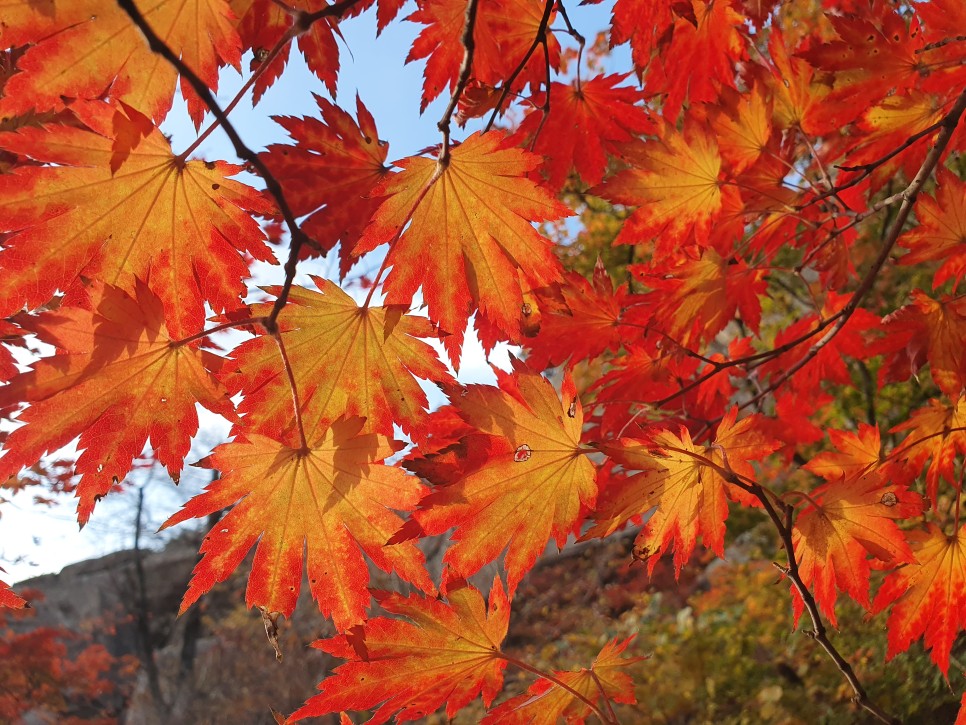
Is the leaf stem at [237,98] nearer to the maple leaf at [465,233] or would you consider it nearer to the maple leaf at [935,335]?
the maple leaf at [465,233]

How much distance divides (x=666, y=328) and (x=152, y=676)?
9.31 m

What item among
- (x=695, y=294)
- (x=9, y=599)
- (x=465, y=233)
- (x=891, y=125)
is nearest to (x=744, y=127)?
(x=891, y=125)

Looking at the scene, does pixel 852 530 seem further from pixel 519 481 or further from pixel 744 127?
pixel 744 127

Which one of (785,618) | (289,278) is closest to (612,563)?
(785,618)

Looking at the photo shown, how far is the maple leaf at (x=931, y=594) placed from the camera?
3.59ft

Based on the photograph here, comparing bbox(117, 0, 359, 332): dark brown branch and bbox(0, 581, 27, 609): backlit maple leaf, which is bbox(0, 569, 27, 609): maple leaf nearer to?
bbox(0, 581, 27, 609): backlit maple leaf

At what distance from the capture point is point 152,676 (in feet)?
27.0

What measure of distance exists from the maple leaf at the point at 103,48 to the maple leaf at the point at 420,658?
0.72m

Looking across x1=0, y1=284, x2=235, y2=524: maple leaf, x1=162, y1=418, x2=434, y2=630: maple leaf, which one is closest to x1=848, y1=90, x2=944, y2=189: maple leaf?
x1=162, y1=418, x2=434, y2=630: maple leaf

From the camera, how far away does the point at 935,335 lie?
3.84 feet

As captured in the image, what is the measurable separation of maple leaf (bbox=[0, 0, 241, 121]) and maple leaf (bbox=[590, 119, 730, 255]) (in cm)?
64

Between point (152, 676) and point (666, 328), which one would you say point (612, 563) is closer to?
point (152, 676)

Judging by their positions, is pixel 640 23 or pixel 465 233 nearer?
pixel 465 233

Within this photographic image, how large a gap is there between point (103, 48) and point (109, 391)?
402 millimetres
